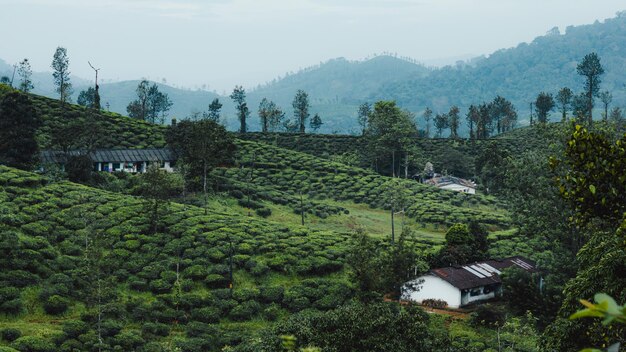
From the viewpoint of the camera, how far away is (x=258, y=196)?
230 feet

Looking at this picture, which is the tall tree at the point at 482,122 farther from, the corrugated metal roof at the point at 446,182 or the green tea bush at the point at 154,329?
the green tea bush at the point at 154,329

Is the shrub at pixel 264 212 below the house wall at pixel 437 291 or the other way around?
the other way around

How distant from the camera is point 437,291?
43.3 metres

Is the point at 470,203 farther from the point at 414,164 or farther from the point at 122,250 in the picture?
the point at 122,250

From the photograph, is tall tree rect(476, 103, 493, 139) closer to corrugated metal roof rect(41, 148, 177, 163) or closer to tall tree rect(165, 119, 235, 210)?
tall tree rect(165, 119, 235, 210)

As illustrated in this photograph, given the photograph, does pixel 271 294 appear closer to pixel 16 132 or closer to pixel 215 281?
pixel 215 281

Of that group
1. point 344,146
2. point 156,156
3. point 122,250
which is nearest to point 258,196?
point 156,156

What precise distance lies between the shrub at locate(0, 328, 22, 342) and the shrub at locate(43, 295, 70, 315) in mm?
4664

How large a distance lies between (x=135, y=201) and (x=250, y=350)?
32.2 meters

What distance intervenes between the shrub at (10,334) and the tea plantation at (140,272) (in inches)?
1.8

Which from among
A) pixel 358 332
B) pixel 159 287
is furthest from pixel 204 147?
pixel 358 332

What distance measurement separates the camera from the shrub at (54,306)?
3469 cm

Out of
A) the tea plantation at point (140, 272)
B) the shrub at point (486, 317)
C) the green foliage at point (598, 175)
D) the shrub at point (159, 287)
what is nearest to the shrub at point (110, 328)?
the tea plantation at point (140, 272)

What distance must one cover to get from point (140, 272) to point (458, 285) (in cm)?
2325
